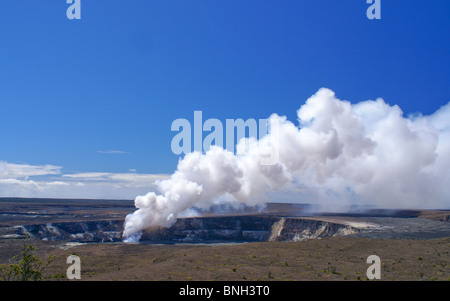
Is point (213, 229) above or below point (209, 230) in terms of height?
above

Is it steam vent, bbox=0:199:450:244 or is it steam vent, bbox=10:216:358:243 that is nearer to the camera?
steam vent, bbox=0:199:450:244

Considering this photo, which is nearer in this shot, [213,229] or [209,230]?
[209,230]

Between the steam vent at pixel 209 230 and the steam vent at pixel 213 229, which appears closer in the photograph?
the steam vent at pixel 213 229

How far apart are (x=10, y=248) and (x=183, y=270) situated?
1721 inches

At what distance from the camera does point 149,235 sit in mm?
100250

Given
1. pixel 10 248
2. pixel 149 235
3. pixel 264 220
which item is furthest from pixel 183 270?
pixel 264 220
